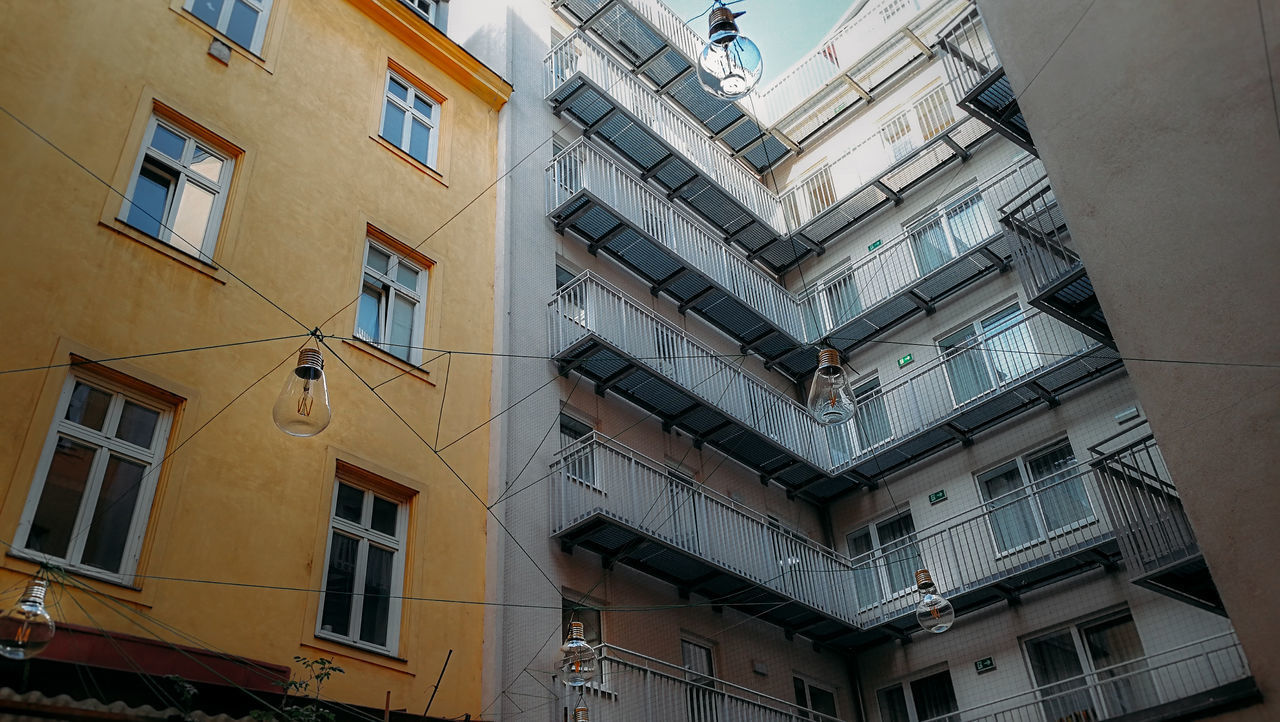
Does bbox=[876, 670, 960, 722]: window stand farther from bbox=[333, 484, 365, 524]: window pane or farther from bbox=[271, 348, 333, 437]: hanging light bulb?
bbox=[271, 348, 333, 437]: hanging light bulb

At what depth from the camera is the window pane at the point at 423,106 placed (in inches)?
647

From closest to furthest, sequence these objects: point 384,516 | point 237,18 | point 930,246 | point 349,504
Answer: point 349,504
point 384,516
point 237,18
point 930,246

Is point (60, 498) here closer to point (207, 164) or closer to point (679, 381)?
point (207, 164)

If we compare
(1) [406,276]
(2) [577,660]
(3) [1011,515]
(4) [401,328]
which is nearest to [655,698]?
(2) [577,660]

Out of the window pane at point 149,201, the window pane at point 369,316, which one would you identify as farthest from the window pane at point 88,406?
the window pane at point 369,316

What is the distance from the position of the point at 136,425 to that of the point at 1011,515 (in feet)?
43.5

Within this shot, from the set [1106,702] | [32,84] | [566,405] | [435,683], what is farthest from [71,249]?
[1106,702]

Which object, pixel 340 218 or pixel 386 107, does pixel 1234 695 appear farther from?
pixel 386 107

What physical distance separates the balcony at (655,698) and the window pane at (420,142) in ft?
26.5

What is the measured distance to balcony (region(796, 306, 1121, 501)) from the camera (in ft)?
55.6

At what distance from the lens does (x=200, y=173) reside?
12336 millimetres

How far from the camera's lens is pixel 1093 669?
50.2ft

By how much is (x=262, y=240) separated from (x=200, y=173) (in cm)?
111

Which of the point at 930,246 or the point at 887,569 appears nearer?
the point at 887,569
